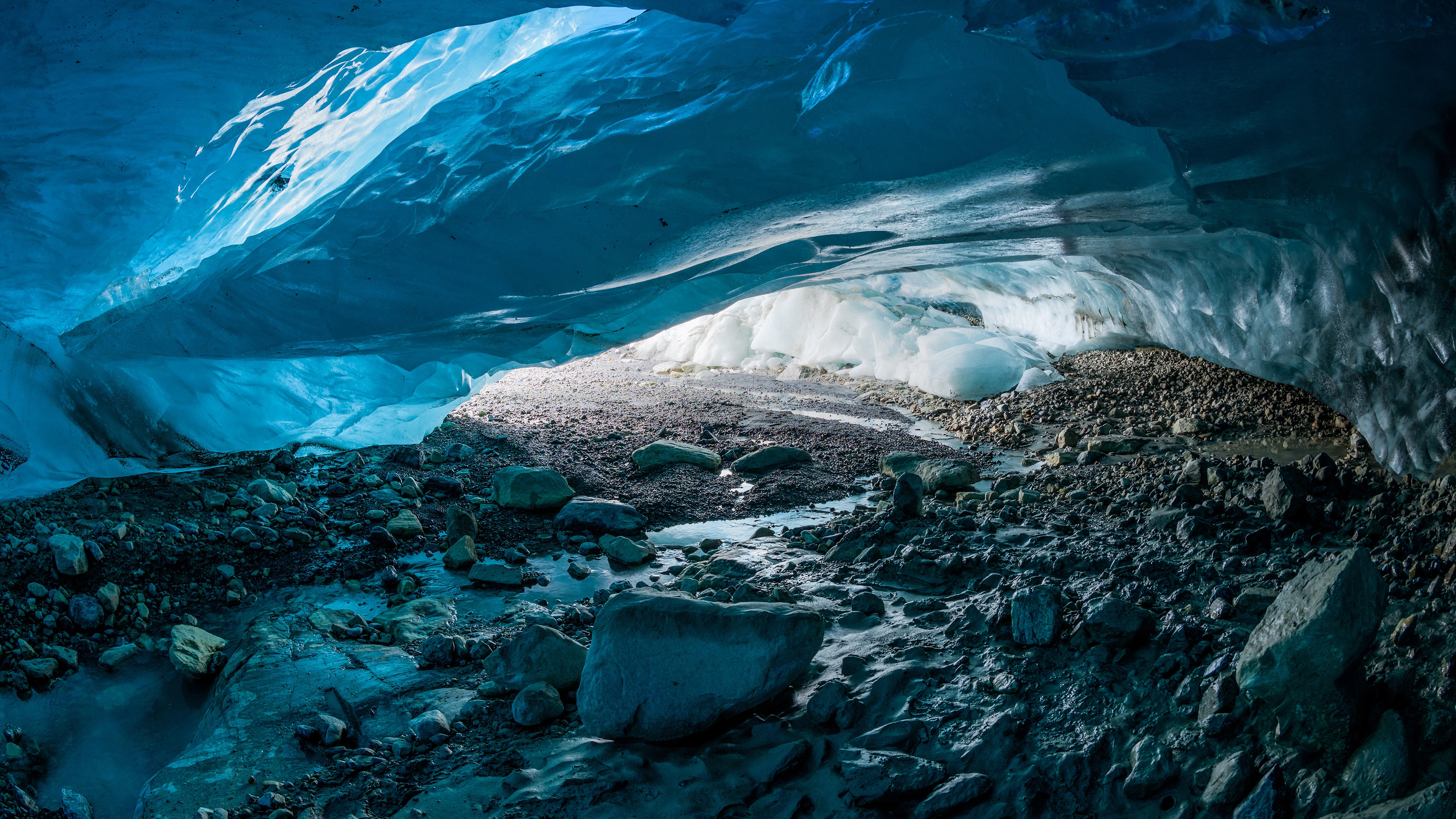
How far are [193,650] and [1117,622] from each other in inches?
139

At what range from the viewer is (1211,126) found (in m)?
3.17

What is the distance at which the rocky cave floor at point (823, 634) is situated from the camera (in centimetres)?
197

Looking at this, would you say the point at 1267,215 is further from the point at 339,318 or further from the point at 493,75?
the point at 339,318

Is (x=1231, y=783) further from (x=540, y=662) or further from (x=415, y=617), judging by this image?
(x=415, y=617)

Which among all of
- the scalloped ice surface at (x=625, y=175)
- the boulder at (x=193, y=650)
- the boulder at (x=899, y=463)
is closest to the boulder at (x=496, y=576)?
the boulder at (x=193, y=650)

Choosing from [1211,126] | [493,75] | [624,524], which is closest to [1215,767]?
[1211,126]

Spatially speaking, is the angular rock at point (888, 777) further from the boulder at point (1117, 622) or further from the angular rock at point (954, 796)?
the boulder at point (1117, 622)

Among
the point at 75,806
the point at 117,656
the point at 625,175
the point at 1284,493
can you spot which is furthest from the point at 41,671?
the point at 1284,493

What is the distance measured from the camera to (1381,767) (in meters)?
1.74

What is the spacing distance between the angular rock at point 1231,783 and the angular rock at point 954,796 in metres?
0.51

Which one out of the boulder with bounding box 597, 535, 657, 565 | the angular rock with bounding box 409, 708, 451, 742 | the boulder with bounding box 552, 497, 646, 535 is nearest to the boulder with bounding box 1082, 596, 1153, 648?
the angular rock with bounding box 409, 708, 451, 742

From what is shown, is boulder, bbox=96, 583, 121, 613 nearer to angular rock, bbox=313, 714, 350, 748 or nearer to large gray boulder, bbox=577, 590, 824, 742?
angular rock, bbox=313, 714, 350, 748

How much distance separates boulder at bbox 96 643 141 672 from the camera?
3129 mm

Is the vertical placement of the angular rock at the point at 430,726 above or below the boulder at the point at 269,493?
below
